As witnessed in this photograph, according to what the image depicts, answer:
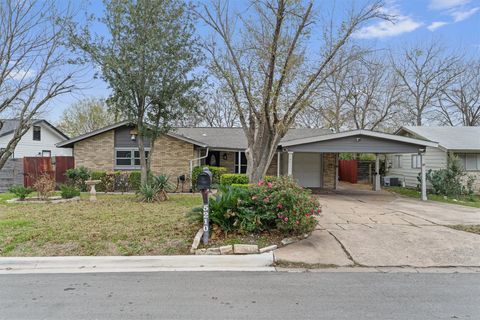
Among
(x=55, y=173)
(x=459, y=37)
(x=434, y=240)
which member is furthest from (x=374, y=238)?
(x=459, y=37)

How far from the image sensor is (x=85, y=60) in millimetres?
11578

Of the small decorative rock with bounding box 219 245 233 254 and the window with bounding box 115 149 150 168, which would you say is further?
the window with bounding box 115 149 150 168

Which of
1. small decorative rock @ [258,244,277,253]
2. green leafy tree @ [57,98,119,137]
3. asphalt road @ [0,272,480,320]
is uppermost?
green leafy tree @ [57,98,119,137]

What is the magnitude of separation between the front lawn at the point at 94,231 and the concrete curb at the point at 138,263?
32 cm

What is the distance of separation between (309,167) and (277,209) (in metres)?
12.6

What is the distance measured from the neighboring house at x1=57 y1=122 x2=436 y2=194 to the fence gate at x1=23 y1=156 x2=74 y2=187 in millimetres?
701

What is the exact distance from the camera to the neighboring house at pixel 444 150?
1645 cm

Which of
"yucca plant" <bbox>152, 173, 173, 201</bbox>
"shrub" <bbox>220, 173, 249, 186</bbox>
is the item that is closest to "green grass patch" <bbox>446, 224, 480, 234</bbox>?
"shrub" <bbox>220, 173, 249, 186</bbox>

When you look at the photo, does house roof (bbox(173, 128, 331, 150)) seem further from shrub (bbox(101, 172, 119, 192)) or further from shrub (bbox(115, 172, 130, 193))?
shrub (bbox(101, 172, 119, 192))

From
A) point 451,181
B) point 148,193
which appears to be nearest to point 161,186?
point 148,193

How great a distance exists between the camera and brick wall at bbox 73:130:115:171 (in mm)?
16891

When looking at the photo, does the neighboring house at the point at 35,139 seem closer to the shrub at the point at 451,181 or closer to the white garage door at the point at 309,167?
the white garage door at the point at 309,167

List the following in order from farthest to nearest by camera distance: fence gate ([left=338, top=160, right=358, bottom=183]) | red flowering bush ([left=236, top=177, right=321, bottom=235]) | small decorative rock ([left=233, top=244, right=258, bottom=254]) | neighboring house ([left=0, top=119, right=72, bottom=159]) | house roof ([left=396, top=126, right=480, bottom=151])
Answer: neighboring house ([left=0, top=119, right=72, bottom=159])
fence gate ([left=338, top=160, right=358, bottom=183])
house roof ([left=396, top=126, right=480, bottom=151])
red flowering bush ([left=236, top=177, right=321, bottom=235])
small decorative rock ([left=233, top=244, right=258, bottom=254])

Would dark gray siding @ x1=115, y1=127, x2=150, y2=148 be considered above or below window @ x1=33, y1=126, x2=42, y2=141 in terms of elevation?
below
